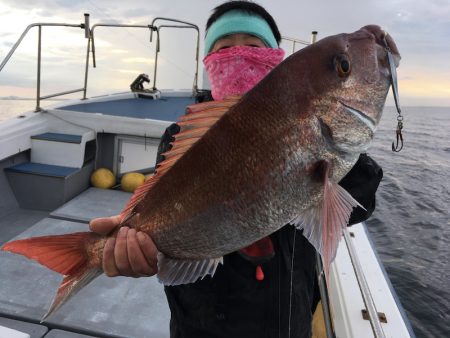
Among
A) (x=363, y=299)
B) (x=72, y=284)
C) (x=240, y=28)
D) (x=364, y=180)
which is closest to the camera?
(x=72, y=284)

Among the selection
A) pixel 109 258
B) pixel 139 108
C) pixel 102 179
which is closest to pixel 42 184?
pixel 102 179

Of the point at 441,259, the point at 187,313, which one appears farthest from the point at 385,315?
the point at 441,259

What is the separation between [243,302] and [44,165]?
14.7 ft

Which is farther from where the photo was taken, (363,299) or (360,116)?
(363,299)

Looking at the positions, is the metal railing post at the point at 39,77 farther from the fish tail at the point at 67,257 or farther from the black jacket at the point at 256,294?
the black jacket at the point at 256,294

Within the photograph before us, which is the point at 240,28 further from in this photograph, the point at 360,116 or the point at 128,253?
the point at 128,253

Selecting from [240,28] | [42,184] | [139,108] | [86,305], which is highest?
[240,28]

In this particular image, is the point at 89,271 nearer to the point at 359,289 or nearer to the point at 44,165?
the point at 359,289

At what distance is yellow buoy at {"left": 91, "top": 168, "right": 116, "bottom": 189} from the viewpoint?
5555 mm

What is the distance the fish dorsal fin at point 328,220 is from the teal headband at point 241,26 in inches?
33.8

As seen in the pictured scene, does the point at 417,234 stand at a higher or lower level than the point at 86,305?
lower

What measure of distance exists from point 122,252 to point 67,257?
0.83ft

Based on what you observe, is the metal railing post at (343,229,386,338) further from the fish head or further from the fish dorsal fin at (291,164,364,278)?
the fish head

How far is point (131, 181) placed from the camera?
5.43m
